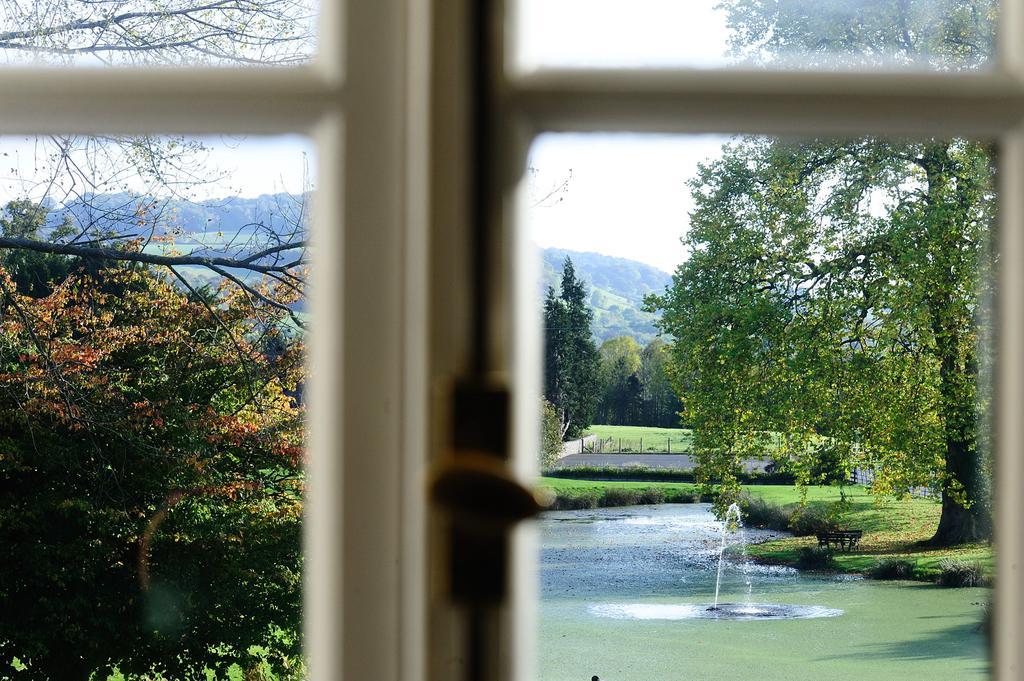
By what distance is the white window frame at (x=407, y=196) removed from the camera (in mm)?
658

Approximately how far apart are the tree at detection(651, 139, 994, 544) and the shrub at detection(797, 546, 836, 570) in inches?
2.7

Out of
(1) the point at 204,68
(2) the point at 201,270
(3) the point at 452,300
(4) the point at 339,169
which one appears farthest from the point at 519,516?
(2) the point at 201,270

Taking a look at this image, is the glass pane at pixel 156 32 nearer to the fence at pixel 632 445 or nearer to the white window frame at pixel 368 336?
the white window frame at pixel 368 336

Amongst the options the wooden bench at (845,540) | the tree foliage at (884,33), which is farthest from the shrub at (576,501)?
the tree foliage at (884,33)

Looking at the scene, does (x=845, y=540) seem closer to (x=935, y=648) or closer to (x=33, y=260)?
(x=935, y=648)

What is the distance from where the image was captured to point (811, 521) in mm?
813

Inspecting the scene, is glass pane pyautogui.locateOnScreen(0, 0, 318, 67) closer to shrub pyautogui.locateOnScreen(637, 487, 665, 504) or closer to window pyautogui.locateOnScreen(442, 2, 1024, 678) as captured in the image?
window pyautogui.locateOnScreen(442, 2, 1024, 678)

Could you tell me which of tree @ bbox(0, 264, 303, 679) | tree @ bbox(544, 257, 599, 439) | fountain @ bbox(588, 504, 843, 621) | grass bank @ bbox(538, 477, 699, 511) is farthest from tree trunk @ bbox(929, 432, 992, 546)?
tree @ bbox(0, 264, 303, 679)

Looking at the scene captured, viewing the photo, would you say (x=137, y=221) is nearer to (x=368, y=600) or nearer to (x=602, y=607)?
(x=368, y=600)

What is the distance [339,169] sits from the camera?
0.68m

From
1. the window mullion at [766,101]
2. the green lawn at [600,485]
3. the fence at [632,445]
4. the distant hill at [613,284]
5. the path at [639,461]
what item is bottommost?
the green lawn at [600,485]

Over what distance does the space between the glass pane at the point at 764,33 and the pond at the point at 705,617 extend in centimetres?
43

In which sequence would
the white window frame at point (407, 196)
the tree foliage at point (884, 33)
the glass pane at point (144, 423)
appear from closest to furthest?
the white window frame at point (407, 196)
the tree foliage at point (884, 33)
the glass pane at point (144, 423)

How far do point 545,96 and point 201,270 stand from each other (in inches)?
18.6
